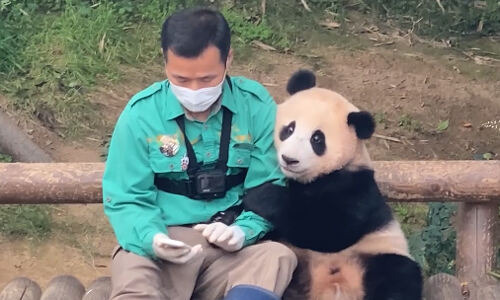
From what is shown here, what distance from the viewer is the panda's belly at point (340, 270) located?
307 centimetres

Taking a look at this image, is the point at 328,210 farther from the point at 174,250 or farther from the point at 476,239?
the point at 476,239

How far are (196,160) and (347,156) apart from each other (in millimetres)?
467

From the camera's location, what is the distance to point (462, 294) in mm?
3465

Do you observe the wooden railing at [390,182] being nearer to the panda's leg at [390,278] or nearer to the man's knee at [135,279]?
the panda's leg at [390,278]

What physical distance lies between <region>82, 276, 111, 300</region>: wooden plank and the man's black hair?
2.96ft

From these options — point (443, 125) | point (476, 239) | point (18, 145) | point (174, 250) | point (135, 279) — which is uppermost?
point (174, 250)

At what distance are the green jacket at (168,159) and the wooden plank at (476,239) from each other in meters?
0.94

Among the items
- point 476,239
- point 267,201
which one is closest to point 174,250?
point 267,201

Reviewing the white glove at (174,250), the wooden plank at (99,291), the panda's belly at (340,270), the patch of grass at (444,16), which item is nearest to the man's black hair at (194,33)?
the white glove at (174,250)

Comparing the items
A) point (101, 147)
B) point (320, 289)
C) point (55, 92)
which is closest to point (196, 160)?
point (320, 289)

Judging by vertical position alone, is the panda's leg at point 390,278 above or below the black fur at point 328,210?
below

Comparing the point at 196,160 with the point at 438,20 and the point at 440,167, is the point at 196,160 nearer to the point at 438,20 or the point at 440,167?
the point at 440,167

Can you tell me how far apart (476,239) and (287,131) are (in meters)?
1.06

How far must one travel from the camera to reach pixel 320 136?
9.77ft
